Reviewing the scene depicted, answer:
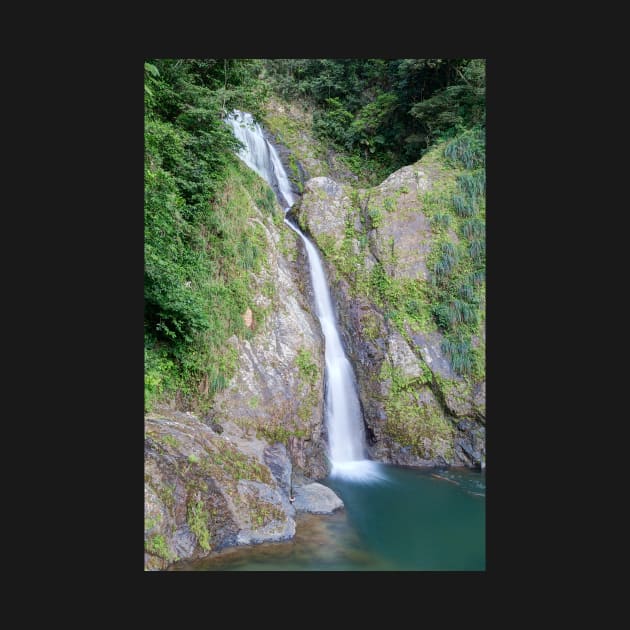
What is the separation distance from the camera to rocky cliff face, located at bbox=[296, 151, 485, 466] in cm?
973

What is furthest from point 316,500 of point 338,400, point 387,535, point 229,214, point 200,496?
point 229,214

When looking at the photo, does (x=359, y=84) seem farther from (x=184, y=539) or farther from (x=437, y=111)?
(x=184, y=539)

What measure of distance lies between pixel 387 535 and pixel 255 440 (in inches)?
101

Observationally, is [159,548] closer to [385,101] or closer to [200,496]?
[200,496]

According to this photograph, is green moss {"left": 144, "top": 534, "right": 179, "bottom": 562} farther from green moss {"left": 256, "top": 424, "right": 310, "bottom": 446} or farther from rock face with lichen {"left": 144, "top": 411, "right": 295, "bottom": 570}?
green moss {"left": 256, "top": 424, "right": 310, "bottom": 446}

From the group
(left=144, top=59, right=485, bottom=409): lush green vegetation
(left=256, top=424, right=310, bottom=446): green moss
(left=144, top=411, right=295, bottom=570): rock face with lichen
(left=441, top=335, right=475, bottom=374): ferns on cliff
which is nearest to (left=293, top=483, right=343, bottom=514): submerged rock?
(left=144, top=411, right=295, bottom=570): rock face with lichen

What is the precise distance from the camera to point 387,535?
6492mm

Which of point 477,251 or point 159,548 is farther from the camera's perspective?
point 477,251

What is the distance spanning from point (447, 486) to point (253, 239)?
6139 mm

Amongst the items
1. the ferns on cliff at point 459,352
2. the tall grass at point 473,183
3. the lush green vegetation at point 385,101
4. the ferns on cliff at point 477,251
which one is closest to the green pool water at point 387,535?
the ferns on cliff at point 459,352

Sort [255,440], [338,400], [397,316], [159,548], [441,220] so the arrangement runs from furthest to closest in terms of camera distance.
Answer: [441,220]
[397,316]
[338,400]
[255,440]
[159,548]

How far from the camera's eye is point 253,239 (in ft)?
31.6

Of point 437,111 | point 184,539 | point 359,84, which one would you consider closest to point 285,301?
point 184,539

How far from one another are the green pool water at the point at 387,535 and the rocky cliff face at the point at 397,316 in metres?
1.08
